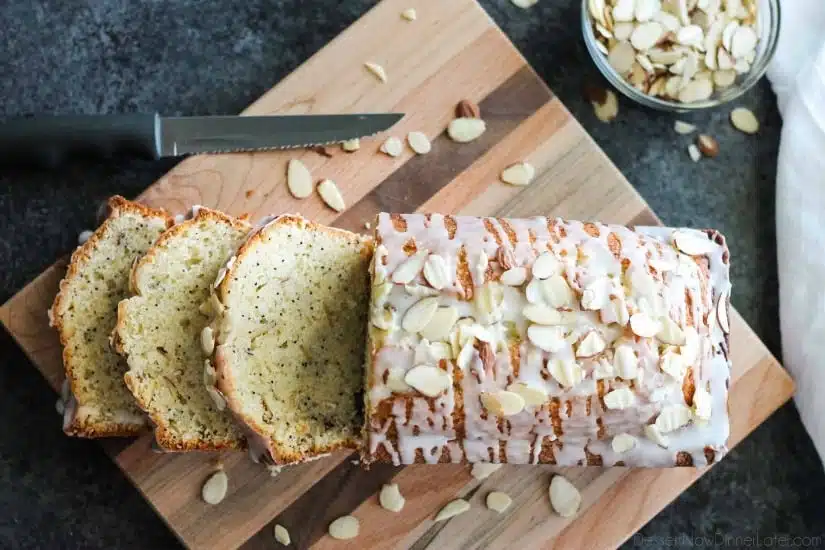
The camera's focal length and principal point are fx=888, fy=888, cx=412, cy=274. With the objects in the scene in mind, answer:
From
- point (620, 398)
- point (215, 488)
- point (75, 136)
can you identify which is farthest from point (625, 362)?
point (75, 136)

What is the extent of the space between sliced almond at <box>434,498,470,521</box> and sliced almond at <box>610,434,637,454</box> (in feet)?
1.51

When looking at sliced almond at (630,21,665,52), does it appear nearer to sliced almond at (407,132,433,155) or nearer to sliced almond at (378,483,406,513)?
sliced almond at (407,132,433,155)

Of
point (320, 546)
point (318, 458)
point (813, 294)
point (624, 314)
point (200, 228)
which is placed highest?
point (200, 228)

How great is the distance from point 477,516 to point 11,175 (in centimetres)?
149

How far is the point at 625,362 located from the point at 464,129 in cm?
78

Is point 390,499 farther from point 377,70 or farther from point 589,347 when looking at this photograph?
point 377,70

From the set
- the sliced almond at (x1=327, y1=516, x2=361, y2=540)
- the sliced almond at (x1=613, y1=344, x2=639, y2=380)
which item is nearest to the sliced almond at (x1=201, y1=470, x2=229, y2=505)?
the sliced almond at (x1=327, y1=516, x2=361, y2=540)

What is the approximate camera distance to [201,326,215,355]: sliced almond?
1897 mm

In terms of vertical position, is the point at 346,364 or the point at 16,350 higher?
the point at 16,350

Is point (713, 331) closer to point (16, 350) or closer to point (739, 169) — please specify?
point (739, 169)

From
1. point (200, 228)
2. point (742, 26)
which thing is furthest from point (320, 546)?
point (742, 26)

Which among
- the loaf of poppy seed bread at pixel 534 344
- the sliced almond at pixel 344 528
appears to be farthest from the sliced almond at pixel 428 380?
the sliced almond at pixel 344 528

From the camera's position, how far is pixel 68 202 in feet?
7.64

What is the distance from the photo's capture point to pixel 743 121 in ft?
8.20
